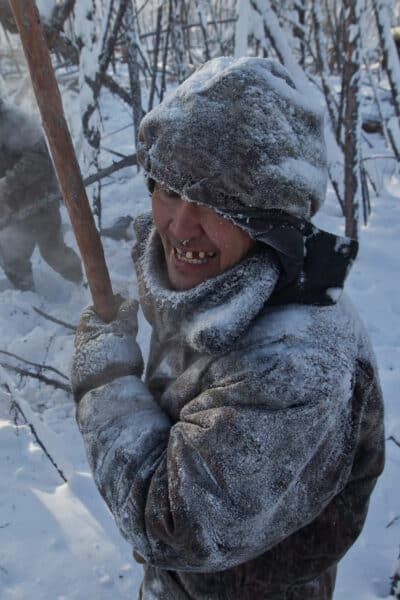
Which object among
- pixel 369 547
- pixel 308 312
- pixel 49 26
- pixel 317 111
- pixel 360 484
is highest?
pixel 49 26

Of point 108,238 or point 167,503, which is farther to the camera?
point 108,238

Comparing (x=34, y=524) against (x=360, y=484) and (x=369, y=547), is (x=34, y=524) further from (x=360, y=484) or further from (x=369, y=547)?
(x=360, y=484)

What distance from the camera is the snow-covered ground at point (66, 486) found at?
2.05 meters

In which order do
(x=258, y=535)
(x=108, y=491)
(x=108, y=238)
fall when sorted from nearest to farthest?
(x=258, y=535) < (x=108, y=491) < (x=108, y=238)

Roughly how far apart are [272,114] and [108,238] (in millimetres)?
4197

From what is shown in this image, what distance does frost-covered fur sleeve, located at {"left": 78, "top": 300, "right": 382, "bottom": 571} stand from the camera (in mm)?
841

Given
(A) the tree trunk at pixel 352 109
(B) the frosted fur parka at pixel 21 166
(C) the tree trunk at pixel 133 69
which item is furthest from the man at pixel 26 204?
(A) the tree trunk at pixel 352 109

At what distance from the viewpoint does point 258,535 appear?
90cm

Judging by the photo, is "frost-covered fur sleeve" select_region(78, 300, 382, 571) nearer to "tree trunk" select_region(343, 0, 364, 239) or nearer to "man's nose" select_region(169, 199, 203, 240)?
"man's nose" select_region(169, 199, 203, 240)

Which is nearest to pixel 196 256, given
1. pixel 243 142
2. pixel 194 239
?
pixel 194 239

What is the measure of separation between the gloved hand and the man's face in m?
0.26

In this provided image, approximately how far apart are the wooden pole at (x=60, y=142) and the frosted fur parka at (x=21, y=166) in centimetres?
289

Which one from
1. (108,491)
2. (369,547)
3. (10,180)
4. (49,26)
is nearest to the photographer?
(108,491)

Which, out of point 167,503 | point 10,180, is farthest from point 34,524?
point 10,180
